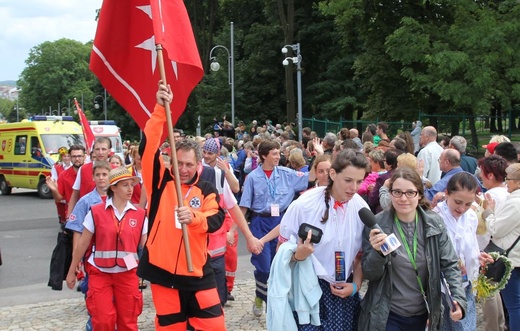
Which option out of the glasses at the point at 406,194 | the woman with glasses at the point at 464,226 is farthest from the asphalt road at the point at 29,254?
the glasses at the point at 406,194

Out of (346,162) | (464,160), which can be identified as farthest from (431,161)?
(346,162)

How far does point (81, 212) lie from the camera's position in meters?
6.27

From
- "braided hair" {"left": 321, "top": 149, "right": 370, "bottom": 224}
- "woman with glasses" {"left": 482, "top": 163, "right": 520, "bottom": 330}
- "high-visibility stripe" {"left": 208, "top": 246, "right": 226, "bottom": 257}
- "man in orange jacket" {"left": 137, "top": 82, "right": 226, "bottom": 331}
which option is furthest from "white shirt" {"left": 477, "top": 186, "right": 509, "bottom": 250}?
"high-visibility stripe" {"left": 208, "top": 246, "right": 226, "bottom": 257}

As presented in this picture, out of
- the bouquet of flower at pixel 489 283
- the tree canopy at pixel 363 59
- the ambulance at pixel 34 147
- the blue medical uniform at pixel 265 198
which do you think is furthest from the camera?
the ambulance at pixel 34 147

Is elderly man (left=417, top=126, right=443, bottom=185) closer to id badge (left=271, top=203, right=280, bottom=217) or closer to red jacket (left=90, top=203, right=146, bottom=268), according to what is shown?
id badge (left=271, top=203, right=280, bottom=217)

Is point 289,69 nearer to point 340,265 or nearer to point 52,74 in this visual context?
point 340,265

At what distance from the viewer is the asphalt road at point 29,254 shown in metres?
9.06

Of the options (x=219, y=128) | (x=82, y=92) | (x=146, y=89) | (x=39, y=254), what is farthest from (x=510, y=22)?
(x=82, y=92)

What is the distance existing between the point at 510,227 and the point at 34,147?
20030 millimetres

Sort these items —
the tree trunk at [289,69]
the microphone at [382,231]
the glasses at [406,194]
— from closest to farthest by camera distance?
the microphone at [382,231], the glasses at [406,194], the tree trunk at [289,69]

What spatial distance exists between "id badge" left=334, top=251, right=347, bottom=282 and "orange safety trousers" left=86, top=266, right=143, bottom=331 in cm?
229

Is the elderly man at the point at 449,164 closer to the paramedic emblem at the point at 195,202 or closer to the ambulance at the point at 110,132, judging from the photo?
the paramedic emblem at the point at 195,202

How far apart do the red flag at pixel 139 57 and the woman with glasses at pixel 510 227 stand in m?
2.83

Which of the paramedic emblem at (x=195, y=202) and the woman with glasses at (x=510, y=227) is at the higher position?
the paramedic emblem at (x=195, y=202)
